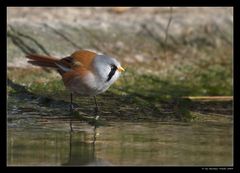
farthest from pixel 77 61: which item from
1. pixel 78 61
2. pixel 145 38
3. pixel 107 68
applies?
pixel 145 38

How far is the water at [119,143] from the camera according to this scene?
6.11m

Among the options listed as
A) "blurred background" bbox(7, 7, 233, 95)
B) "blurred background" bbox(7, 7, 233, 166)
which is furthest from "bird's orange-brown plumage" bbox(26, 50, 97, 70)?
"blurred background" bbox(7, 7, 233, 95)

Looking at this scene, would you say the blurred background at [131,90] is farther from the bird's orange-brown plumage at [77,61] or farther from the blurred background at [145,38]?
the bird's orange-brown plumage at [77,61]

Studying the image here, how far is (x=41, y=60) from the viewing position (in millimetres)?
8172

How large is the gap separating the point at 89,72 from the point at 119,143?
1.24m

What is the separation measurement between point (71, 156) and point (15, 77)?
2.97 meters

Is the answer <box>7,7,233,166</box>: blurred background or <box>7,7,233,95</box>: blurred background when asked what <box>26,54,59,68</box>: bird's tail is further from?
<box>7,7,233,95</box>: blurred background

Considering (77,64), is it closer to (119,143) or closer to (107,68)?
(107,68)

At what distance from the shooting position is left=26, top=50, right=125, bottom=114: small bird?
7656 millimetres

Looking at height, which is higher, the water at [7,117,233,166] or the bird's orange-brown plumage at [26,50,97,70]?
the bird's orange-brown plumage at [26,50,97,70]

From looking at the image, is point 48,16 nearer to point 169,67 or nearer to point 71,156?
point 169,67

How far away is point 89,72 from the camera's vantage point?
7.73m

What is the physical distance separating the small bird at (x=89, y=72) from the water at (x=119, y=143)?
0.42m

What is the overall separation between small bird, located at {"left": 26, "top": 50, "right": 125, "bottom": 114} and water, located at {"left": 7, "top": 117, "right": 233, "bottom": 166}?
16.6 inches
